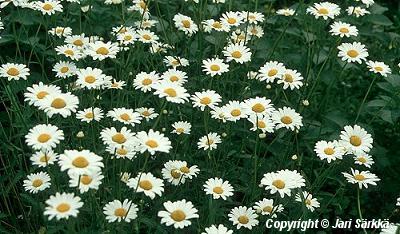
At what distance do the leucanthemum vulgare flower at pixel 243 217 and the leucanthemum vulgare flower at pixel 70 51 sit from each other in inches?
50.9

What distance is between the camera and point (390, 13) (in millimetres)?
6230

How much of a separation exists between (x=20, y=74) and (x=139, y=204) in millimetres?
989

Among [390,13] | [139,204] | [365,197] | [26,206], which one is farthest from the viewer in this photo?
[390,13]

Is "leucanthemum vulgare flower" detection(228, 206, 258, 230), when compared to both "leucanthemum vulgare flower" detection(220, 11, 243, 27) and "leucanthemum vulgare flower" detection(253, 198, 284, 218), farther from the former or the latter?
"leucanthemum vulgare flower" detection(220, 11, 243, 27)

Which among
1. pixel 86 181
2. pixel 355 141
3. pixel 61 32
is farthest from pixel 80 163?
pixel 61 32

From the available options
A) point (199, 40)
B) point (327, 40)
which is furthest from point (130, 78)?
point (327, 40)

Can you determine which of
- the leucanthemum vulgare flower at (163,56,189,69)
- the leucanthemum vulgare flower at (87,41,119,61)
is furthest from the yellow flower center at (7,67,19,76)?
the leucanthemum vulgare flower at (163,56,189,69)

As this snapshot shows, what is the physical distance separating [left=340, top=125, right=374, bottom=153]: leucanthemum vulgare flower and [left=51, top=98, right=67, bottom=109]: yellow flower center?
1.42 m

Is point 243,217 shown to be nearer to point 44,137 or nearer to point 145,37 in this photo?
point 44,137

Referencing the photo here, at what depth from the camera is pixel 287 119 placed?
11.2 feet

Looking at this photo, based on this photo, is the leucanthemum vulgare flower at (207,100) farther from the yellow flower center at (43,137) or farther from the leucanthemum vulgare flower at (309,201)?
the yellow flower center at (43,137)

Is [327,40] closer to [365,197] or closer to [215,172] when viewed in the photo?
[365,197]

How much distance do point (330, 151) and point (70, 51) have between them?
1580mm

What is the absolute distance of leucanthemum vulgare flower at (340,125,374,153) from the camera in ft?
10.8
